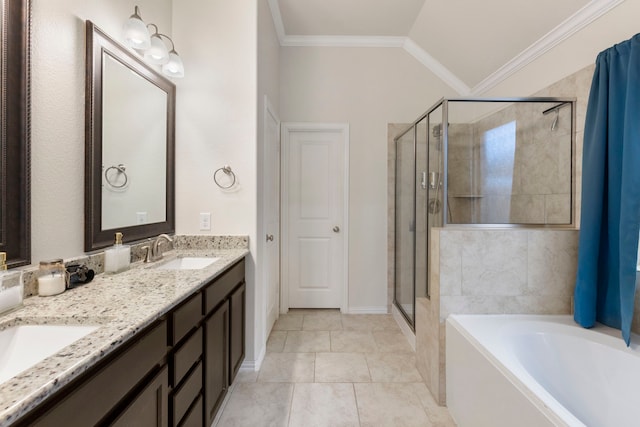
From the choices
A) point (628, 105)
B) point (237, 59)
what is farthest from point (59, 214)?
point (628, 105)

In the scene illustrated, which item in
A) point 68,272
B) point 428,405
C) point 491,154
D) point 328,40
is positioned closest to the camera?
point 68,272

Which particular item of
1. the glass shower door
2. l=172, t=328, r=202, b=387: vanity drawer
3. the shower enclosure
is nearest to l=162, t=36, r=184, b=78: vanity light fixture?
l=172, t=328, r=202, b=387: vanity drawer

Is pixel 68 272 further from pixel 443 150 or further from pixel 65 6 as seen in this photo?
pixel 443 150

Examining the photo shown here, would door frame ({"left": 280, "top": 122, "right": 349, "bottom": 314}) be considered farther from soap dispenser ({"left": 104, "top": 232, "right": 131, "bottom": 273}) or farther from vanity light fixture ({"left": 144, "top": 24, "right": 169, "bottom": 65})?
soap dispenser ({"left": 104, "top": 232, "right": 131, "bottom": 273})

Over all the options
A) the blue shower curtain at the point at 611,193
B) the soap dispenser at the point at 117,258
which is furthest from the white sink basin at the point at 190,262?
the blue shower curtain at the point at 611,193

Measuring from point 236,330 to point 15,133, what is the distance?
1.42m

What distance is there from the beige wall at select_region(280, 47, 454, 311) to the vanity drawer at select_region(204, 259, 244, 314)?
158 cm

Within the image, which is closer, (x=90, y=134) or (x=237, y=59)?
(x=90, y=134)

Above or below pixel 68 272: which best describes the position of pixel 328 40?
above

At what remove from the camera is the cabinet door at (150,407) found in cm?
84

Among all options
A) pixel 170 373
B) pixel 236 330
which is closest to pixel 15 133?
pixel 170 373

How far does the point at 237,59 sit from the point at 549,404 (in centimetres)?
247

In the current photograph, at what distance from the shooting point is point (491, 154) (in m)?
2.38

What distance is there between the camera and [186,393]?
1.23 m
